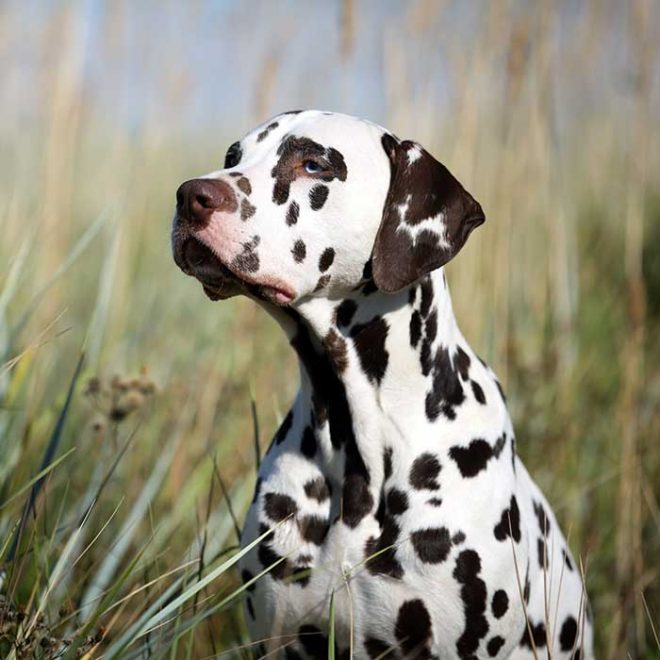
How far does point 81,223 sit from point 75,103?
2.96 meters

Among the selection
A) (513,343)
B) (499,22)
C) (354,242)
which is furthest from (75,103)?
(354,242)

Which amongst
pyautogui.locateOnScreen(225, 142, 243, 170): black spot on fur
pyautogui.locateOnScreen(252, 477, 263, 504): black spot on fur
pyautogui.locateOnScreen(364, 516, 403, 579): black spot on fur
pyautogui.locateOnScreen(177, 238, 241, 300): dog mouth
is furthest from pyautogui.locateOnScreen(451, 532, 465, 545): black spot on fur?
pyautogui.locateOnScreen(225, 142, 243, 170): black spot on fur

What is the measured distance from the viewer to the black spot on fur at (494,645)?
7.50 ft

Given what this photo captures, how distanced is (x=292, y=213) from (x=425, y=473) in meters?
0.61

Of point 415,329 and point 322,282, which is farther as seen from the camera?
point 415,329

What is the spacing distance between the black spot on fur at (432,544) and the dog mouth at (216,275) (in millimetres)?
554

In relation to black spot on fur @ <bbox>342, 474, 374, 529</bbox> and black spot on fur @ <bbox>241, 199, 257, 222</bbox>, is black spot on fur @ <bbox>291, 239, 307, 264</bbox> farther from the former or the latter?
black spot on fur @ <bbox>342, 474, 374, 529</bbox>

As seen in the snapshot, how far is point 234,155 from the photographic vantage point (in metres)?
2.46

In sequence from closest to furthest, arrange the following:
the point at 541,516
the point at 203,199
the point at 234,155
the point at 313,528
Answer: the point at 203,199 → the point at 313,528 → the point at 234,155 → the point at 541,516

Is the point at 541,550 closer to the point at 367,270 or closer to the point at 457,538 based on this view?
the point at 457,538

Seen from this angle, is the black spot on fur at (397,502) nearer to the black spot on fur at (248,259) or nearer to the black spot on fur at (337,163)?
the black spot on fur at (248,259)

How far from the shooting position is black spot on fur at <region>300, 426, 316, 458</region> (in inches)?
95.3

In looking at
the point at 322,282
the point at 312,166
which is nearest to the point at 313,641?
the point at 322,282

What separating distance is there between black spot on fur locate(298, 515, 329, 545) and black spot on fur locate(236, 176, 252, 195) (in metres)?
0.71
